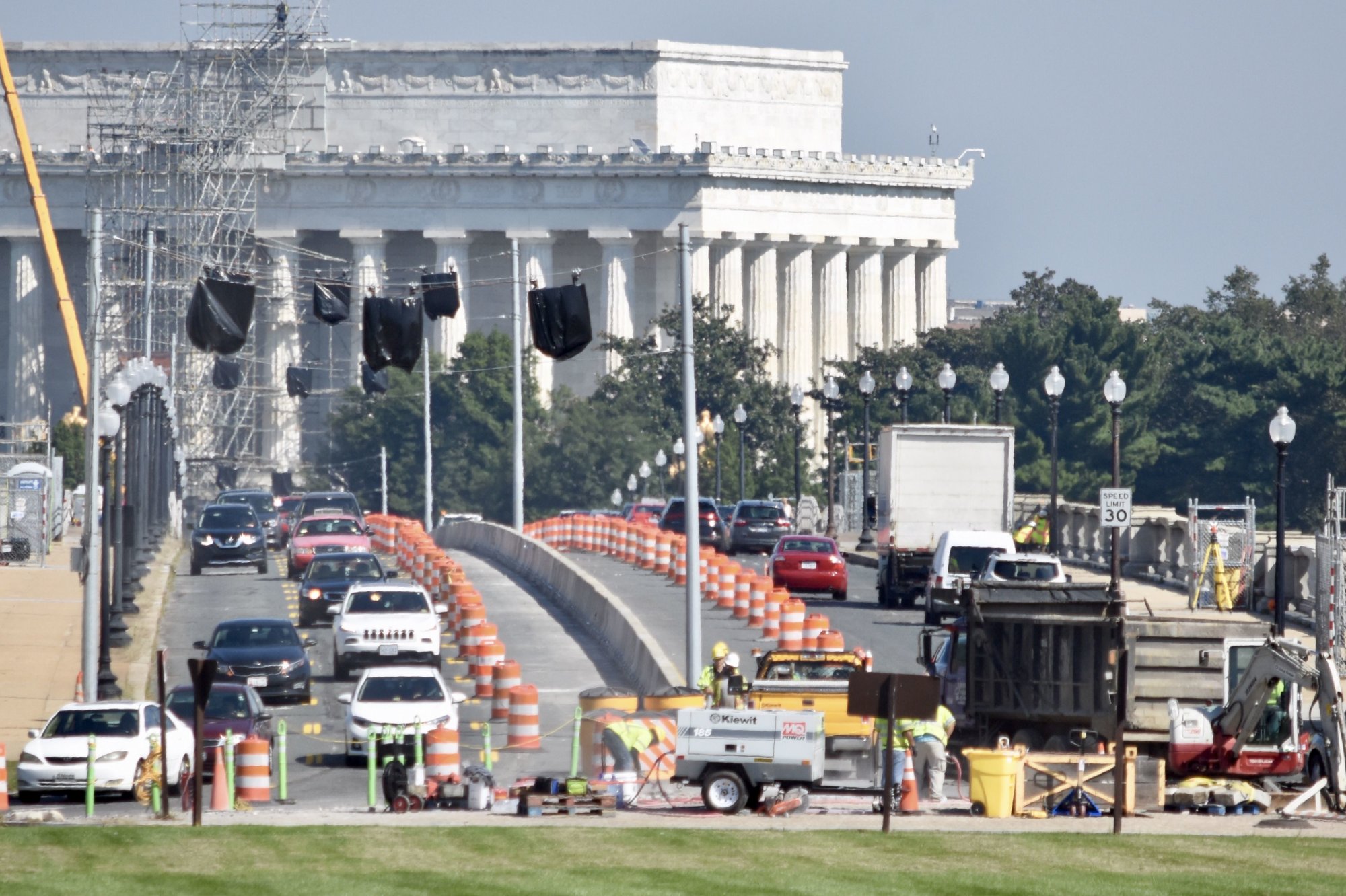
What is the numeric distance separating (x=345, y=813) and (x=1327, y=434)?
77.0 metres

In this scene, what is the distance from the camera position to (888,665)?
4200cm

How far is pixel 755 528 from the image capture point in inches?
2901

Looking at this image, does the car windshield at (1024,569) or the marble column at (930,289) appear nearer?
the car windshield at (1024,569)

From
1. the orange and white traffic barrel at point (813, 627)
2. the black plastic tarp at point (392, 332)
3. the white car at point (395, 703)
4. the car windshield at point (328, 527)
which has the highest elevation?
the black plastic tarp at point (392, 332)

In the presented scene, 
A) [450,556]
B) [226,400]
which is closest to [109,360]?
[226,400]

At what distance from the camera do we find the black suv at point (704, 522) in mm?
73125

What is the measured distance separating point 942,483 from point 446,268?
78.2m

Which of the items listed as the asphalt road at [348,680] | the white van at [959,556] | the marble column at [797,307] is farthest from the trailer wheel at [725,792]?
the marble column at [797,307]

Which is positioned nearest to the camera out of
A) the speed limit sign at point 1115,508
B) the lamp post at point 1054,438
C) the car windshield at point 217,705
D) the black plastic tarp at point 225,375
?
the car windshield at point 217,705

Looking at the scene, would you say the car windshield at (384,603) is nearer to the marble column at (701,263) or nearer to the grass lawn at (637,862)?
the grass lawn at (637,862)

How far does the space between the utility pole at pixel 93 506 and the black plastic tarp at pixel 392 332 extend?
11.9 m

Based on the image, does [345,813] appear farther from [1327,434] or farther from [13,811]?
[1327,434]

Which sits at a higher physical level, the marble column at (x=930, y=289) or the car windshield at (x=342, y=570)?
the marble column at (x=930, y=289)

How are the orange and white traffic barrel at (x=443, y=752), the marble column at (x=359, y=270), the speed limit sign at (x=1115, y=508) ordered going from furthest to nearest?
the marble column at (x=359, y=270) → the speed limit sign at (x=1115, y=508) → the orange and white traffic barrel at (x=443, y=752)
